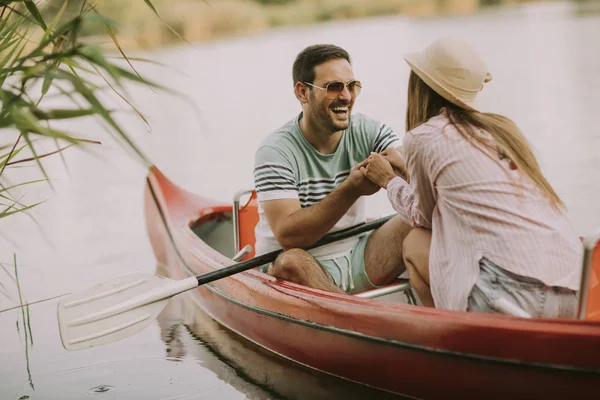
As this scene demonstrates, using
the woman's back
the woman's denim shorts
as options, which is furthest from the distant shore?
the woman's denim shorts

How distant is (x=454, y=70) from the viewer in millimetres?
3230

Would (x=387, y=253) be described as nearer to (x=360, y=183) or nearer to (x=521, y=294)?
(x=360, y=183)

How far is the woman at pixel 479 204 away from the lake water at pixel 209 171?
647 mm

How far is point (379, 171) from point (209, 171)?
7769 mm

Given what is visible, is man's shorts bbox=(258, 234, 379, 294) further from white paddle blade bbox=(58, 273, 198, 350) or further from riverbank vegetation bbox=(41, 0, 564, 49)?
riverbank vegetation bbox=(41, 0, 564, 49)

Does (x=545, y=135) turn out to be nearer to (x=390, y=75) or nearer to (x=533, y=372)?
(x=390, y=75)

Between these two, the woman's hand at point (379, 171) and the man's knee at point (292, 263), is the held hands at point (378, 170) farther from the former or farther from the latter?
the man's knee at point (292, 263)

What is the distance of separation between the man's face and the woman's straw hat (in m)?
0.82

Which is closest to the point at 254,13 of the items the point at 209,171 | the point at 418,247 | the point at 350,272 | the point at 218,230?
the point at 209,171

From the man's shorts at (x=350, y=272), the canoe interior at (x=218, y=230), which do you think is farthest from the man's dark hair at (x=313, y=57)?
the canoe interior at (x=218, y=230)

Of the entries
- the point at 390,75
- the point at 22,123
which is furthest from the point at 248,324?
the point at 390,75

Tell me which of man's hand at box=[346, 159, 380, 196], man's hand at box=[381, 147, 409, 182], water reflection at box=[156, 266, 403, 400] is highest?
man's hand at box=[381, 147, 409, 182]

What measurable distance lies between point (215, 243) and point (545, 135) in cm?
702

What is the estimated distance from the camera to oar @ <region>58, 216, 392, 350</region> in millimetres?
4281
